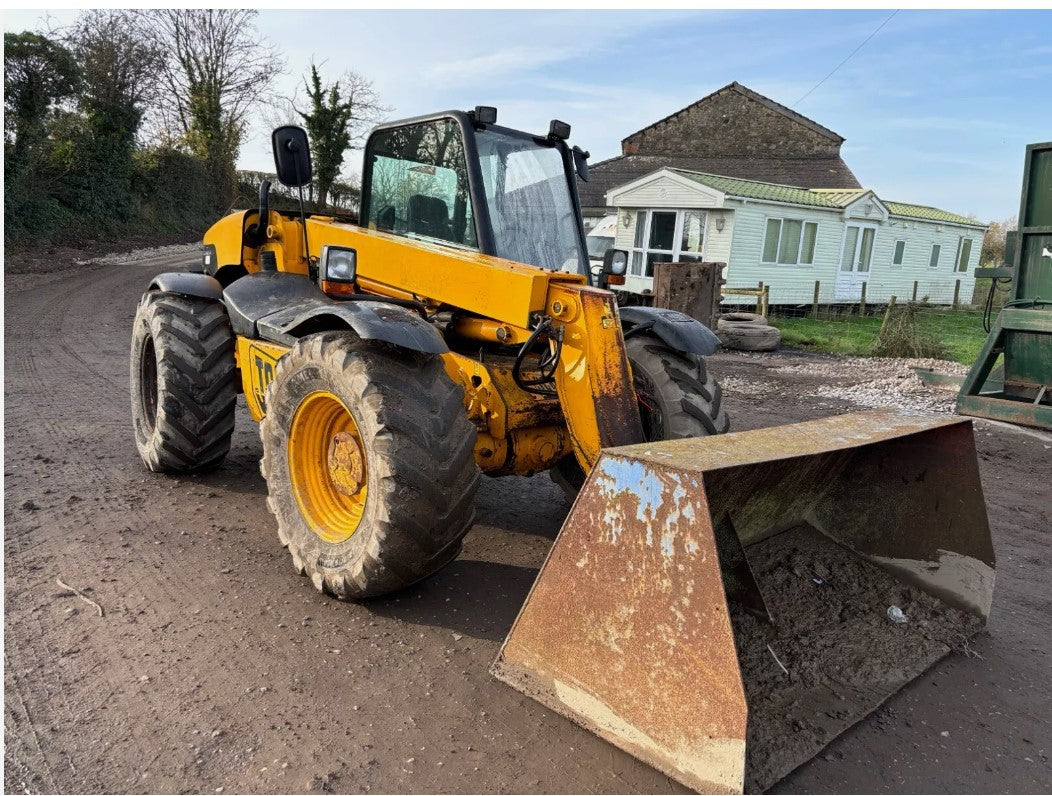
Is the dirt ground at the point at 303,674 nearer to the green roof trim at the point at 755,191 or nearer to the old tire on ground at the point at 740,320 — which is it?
the old tire on ground at the point at 740,320

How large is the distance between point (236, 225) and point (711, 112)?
2893cm

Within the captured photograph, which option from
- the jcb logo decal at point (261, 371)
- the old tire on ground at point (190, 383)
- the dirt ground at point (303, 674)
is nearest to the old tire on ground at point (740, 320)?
the dirt ground at point (303, 674)

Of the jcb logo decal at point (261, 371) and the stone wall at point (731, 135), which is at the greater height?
the stone wall at point (731, 135)

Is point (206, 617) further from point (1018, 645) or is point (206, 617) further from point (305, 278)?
point (1018, 645)

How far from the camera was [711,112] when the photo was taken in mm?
31125

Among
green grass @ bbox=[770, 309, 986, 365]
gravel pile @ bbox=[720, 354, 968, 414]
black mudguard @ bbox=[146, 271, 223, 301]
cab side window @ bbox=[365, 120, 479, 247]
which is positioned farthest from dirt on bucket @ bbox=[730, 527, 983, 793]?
green grass @ bbox=[770, 309, 986, 365]

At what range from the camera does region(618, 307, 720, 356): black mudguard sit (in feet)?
13.5

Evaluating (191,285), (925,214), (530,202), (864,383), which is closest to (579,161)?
(530,202)

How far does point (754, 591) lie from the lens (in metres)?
3.16

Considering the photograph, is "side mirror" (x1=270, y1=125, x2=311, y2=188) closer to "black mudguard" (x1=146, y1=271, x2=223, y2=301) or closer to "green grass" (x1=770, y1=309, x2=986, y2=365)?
"black mudguard" (x1=146, y1=271, x2=223, y2=301)

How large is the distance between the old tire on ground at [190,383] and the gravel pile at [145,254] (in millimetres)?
15017

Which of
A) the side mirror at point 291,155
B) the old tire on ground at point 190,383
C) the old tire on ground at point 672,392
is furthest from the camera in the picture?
the old tire on ground at point 190,383

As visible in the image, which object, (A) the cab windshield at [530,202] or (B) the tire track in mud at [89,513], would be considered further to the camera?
(A) the cab windshield at [530,202]

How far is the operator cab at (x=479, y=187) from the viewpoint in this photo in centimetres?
411
